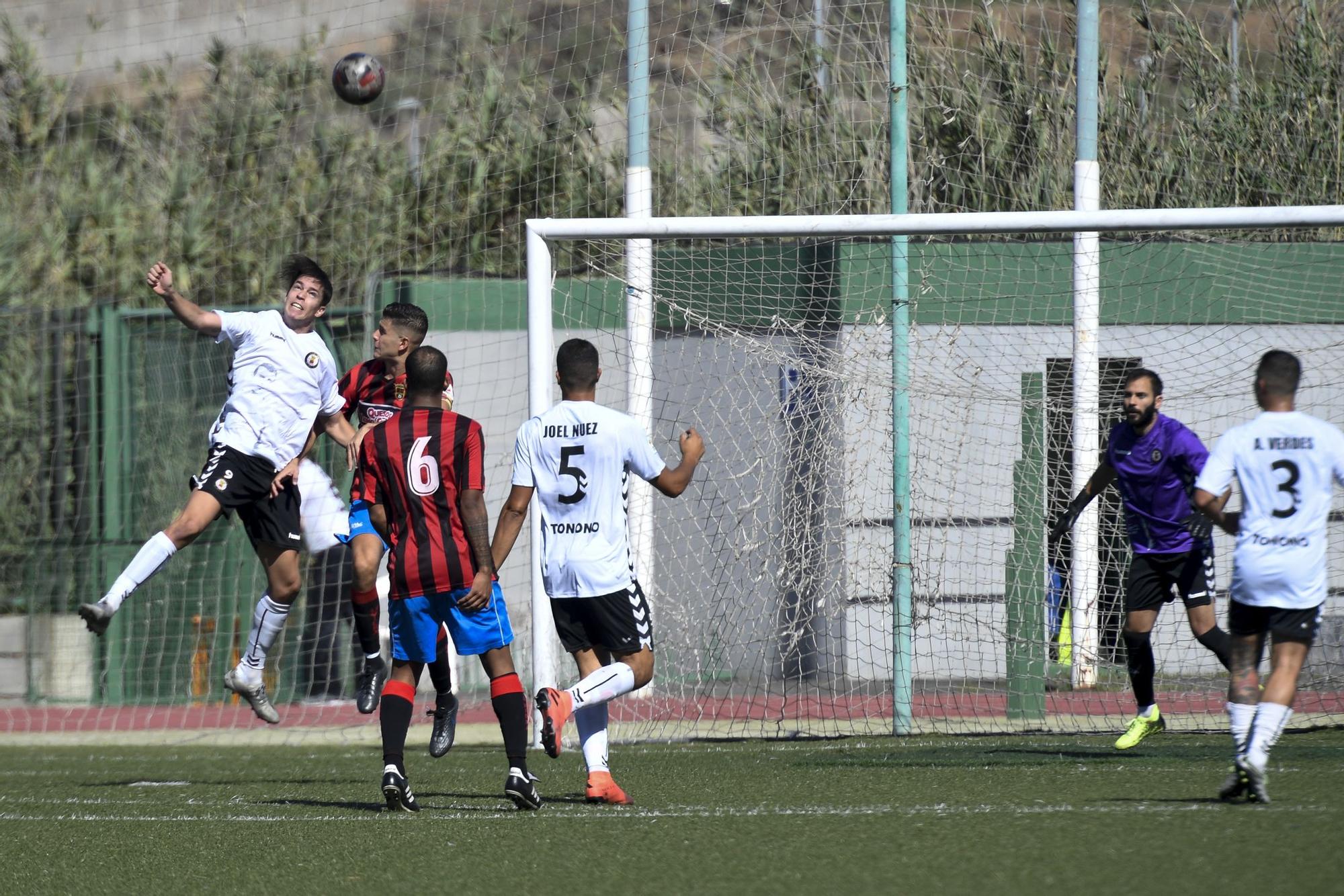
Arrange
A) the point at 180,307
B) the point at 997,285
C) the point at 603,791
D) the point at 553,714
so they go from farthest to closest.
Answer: the point at 997,285 → the point at 180,307 → the point at 603,791 → the point at 553,714

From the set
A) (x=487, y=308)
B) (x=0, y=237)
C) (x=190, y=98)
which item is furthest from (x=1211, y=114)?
(x=190, y=98)

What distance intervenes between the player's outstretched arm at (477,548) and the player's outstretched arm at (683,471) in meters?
0.72

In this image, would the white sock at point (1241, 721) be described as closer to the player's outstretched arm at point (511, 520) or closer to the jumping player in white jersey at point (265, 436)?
the player's outstretched arm at point (511, 520)

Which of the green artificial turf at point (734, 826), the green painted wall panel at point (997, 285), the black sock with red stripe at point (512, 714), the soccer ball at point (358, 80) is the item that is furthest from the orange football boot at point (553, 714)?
the soccer ball at point (358, 80)

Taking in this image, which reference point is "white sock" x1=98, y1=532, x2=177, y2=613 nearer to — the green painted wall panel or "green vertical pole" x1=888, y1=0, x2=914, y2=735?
the green painted wall panel

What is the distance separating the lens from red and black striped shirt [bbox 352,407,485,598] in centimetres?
596

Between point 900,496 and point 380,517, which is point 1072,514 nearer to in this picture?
point 900,496

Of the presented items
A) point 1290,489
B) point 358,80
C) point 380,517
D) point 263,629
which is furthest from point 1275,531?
point 358,80

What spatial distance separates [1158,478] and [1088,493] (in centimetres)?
37

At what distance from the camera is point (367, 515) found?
6.72 metres

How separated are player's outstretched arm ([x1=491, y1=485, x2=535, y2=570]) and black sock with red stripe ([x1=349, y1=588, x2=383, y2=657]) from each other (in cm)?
155

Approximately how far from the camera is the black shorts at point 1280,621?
5527mm

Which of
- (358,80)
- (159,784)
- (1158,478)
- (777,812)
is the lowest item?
(159,784)

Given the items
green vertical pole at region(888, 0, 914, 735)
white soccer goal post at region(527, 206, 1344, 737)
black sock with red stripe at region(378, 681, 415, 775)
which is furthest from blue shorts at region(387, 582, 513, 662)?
green vertical pole at region(888, 0, 914, 735)
